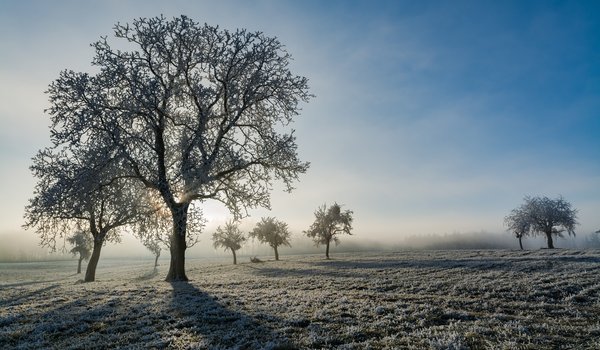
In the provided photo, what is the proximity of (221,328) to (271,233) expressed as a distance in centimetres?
6657

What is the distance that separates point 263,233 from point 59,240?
4888 centimetres

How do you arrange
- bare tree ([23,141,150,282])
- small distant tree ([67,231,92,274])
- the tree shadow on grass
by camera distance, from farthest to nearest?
small distant tree ([67,231,92,274])
bare tree ([23,141,150,282])
the tree shadow on grass

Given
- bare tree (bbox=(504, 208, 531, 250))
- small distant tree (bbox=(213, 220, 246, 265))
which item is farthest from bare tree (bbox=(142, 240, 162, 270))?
bare tree (bbox=(504, 208, 531, 250))

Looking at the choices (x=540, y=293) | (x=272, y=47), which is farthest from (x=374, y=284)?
(x=272, y=47)

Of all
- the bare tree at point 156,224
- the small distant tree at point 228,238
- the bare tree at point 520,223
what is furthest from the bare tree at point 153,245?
the bare tree at point 520,223

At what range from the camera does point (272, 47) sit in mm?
26281

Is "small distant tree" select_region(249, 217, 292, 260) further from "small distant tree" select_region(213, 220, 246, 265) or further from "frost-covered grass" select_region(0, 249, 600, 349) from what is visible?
"frost-covered grass" select_region(0, 249, 600, 349)

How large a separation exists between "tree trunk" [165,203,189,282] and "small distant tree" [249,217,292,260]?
49.7m

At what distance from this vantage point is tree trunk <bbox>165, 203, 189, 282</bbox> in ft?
82.9

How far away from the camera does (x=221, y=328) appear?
11500 millimetres

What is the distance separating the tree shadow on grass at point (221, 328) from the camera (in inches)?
380

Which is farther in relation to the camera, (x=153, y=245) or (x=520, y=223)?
(x=520, y=223)

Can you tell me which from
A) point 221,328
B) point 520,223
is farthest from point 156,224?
point 520,223

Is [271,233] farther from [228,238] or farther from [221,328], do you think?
[221,328]
